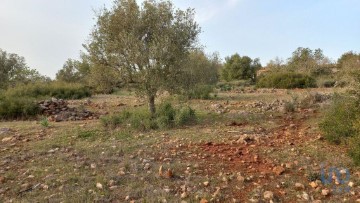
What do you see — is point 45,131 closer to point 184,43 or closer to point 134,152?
point 134,152

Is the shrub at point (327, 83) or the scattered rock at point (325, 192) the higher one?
the shrub at point (327, 83)

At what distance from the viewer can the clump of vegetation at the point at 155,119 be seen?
900 centimetres

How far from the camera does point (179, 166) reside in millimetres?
5555

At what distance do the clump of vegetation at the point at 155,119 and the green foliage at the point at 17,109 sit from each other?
4.93 m

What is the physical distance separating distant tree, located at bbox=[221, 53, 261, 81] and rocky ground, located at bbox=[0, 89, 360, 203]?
35.5 m

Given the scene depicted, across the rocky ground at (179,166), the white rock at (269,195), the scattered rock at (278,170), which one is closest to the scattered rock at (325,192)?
the rocky ground at (179,166)

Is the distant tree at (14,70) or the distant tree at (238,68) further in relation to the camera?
the distant tree at (238,68)

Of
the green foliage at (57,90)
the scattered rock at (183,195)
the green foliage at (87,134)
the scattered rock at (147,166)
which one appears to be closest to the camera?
the scattered rock at (183,195)

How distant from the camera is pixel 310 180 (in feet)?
15.5

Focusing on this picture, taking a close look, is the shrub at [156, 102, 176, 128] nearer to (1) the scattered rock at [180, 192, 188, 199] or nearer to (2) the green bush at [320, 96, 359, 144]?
(2) the green bush at [320, 96, 359, 144]

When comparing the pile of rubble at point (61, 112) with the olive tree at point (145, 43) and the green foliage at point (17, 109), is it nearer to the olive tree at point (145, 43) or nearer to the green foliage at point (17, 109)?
the green foliage at point (17, 109)

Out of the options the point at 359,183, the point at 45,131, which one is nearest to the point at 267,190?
the point at 359,183

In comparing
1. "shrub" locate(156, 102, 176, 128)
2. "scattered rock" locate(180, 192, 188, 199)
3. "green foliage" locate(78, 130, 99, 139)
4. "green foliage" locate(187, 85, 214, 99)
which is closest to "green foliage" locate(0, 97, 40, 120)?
"green foliage" locate(78, 130, 99, 139)

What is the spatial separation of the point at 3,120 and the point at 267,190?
36.8ft
